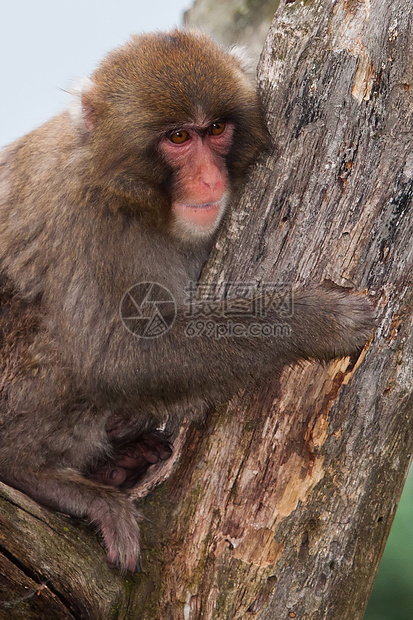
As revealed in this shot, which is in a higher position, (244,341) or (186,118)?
(186,118)

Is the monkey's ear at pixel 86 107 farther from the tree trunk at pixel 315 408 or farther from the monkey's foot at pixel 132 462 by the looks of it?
the monkey's foot at pixel 132 462

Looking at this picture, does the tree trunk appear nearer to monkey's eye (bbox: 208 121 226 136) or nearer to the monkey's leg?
the monkey's leg

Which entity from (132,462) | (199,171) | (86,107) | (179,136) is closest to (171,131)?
(179,136)

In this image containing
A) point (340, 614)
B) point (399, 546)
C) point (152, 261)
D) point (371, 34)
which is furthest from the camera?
point (399, 546)

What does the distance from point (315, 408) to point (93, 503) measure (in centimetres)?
137

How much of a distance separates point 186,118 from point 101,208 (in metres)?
0.61

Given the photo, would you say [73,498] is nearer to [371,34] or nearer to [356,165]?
[356,165]

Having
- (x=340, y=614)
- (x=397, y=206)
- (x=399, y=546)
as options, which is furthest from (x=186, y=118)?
(x=399, y=546)

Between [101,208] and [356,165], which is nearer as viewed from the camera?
[356,165]

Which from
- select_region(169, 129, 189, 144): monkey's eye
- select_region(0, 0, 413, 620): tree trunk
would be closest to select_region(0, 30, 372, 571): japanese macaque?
select_region(169, 129, 189, 144): monkey's eye

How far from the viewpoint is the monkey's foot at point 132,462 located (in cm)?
394

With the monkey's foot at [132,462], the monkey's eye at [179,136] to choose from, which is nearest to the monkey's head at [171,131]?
the monkey's eye at [179,136]

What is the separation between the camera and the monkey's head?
126 inches

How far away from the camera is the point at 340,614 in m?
3.18
